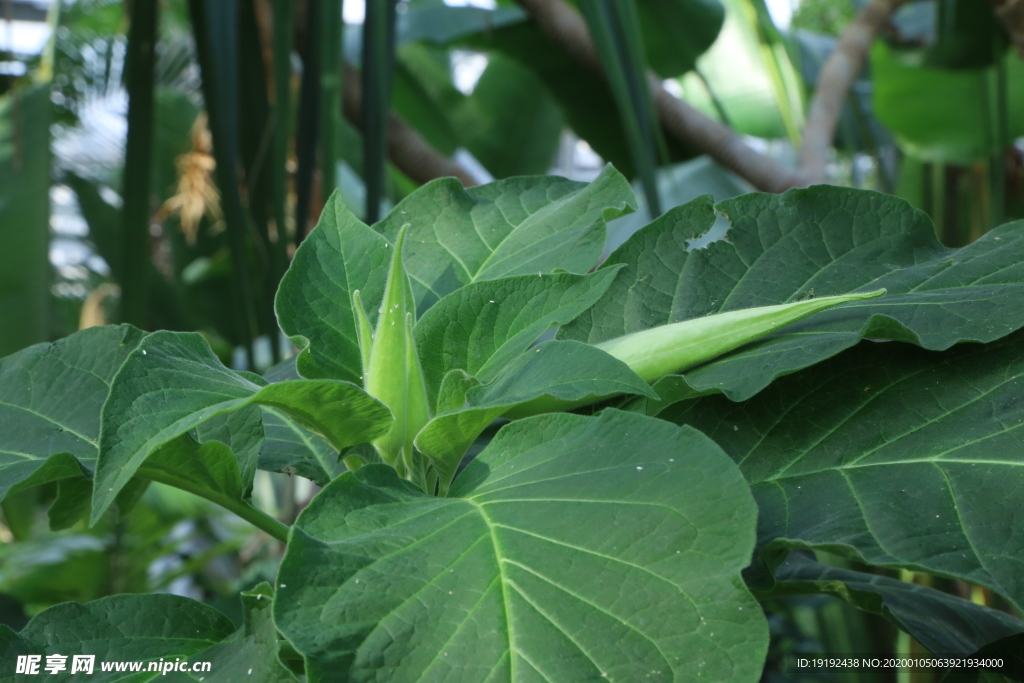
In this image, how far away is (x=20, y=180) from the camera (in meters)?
1.07

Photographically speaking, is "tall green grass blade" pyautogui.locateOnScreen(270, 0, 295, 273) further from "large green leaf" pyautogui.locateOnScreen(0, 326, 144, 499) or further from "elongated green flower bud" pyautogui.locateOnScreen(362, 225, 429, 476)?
"elongated green flower bud" pyautogui.locateOnScreen(362, 225, 429, 476)

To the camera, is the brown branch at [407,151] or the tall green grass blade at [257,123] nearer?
the tall green grass blade at [257,123]

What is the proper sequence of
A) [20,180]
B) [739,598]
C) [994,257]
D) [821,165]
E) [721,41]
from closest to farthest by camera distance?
[739,598] < [994,257] < [20,180] < [821,165] < [721,41]

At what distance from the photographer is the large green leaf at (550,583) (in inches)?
8.4

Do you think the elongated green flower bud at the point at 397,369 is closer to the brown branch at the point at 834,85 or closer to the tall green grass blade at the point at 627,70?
the tall green grass blade at the point at 627,70

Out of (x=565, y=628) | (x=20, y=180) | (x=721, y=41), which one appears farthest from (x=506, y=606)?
(x=721, y=41)

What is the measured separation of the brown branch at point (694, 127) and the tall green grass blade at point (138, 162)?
2.29 ft

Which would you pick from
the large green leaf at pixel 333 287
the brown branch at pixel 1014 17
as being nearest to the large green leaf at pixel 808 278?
the large green leaf at pixel 333 287

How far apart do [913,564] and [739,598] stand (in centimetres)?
7

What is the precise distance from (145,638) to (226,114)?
505 mm

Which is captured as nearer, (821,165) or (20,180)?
(20,180)

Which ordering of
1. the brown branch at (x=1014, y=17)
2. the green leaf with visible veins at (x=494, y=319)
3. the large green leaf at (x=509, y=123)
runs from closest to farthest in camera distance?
the green leaf with visible veins at (x=494, y=319) < the brown branch at (x=1014, y=17) < the large green leaf at (x=509, y=123)

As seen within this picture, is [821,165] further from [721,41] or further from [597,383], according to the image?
[721,41]

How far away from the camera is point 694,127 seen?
4.51 ft
